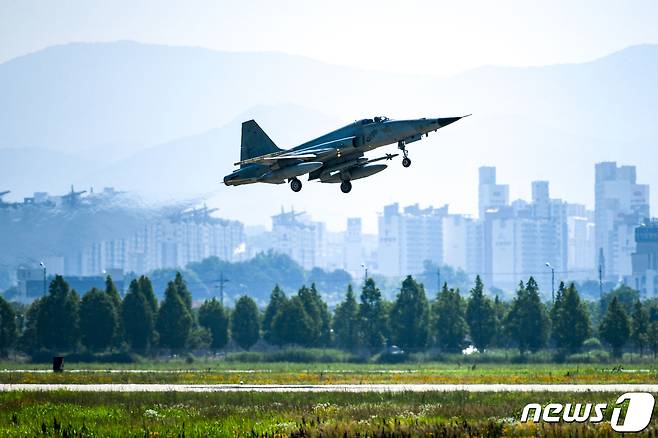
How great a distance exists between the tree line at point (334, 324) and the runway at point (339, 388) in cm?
4478

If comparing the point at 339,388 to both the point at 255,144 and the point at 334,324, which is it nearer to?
the point at 255,144

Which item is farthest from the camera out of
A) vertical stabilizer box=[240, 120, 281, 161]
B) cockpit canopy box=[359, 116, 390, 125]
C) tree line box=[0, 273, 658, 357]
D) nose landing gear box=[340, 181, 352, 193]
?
tree line box=[0, 273, 658, 357]

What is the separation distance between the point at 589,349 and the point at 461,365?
19826 millimetres

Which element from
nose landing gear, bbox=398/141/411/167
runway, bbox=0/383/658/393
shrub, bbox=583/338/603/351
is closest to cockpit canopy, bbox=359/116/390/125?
nose landing gear, bbox=398/141/411/167

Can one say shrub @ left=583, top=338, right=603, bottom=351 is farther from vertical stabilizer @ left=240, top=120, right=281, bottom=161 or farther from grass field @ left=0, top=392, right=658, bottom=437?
grass field @ left=0, top=392, right=658, bottom=437

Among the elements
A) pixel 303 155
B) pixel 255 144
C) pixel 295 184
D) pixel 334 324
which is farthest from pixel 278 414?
pixel 334 324

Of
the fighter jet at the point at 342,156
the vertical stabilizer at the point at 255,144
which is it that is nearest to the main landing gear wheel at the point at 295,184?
the fighter jet at the point at 342,156

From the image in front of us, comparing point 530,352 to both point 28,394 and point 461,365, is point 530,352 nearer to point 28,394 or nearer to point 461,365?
point 461,365

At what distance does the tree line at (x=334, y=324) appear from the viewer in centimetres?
10825

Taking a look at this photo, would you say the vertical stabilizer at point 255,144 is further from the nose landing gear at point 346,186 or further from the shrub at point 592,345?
the shrub at point 592,345

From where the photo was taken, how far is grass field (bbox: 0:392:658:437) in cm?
3812

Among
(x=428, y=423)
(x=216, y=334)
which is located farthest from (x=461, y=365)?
(x=428, y=423)

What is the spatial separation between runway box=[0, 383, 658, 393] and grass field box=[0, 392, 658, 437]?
3.05m

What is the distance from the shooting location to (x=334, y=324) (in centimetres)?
12481
